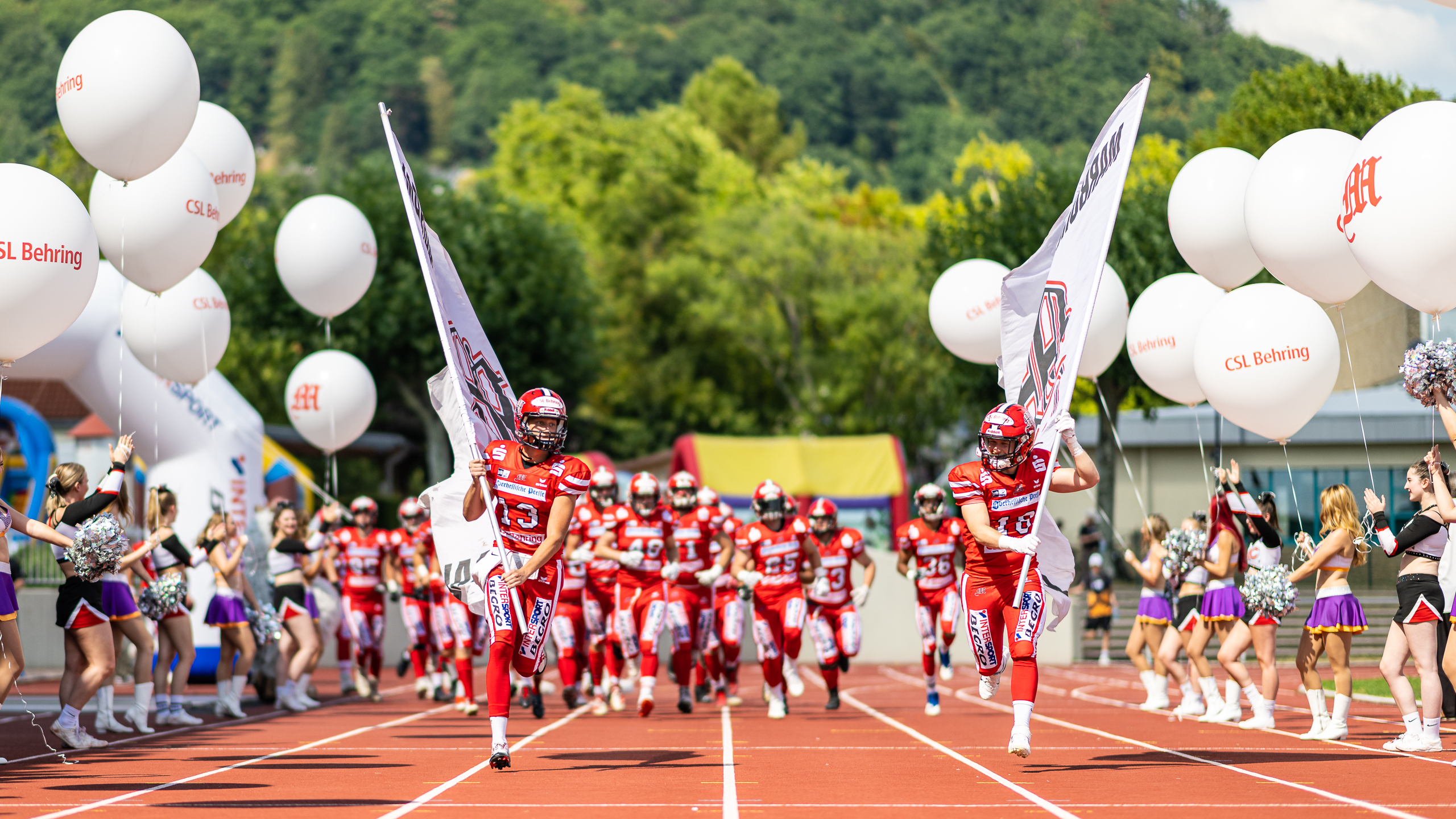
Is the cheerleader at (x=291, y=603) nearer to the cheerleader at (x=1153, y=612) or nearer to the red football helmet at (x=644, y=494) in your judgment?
the red football helmet at (x=644, y=494)

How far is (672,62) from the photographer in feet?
460

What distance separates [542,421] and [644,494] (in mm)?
5370

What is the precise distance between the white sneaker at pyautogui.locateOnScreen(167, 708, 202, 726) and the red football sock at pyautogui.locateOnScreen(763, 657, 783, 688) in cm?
514

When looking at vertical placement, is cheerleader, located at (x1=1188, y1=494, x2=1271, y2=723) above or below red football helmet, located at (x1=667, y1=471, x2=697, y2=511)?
below

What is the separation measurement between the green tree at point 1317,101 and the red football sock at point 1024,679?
79.2 ft

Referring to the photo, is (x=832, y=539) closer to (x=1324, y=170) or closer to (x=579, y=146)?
(x=1324, y=170)

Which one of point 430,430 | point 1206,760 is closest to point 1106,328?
point 1206,760

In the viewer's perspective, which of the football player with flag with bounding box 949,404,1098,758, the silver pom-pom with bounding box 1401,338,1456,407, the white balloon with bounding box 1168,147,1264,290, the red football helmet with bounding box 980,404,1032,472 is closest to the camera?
the football player with flag with bounding box 949,404,1098,758

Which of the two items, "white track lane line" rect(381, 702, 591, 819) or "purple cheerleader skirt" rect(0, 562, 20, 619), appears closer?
"white track lane line" rect(381, 702, 591, 819)

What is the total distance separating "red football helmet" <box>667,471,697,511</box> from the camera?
51.7 ft

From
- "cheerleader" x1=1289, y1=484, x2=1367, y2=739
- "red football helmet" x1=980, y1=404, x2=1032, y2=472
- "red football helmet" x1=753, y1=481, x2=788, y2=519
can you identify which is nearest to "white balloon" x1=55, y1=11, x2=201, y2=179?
"red football helmet" x1=753, y1=481, x2=788, y2=519

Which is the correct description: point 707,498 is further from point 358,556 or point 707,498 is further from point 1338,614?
point 1338,614

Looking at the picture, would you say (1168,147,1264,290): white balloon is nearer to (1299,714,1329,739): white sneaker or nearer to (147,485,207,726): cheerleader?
(1299,714,1329,739): white sneaker

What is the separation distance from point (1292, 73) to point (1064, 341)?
1150 inches
